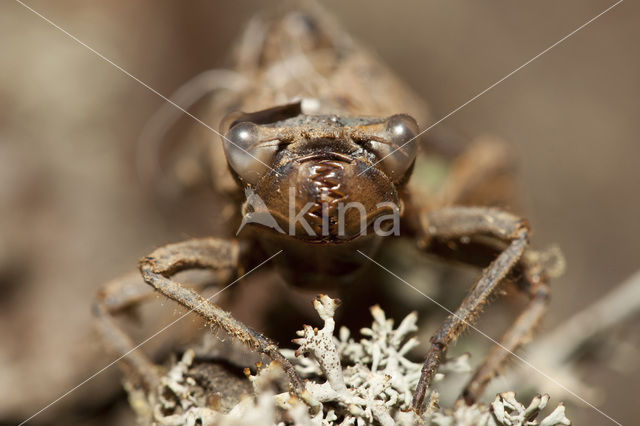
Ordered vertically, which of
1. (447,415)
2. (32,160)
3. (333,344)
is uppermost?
(32,160)

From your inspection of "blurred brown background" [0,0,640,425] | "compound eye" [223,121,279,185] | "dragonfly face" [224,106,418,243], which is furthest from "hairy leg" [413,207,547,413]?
"blurred brown background" [0,0,640,425]

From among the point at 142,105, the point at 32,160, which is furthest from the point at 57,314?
the point at 142,105

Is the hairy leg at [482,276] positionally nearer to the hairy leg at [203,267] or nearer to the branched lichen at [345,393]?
the branched lichen at [345,393]

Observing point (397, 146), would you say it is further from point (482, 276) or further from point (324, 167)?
point (482, 276)

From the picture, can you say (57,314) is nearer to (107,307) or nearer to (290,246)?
(107,307)

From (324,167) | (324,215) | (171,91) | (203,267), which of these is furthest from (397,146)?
(171,91)

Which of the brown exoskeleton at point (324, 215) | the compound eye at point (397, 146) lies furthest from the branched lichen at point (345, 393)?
the compound eye at point (397, 146)

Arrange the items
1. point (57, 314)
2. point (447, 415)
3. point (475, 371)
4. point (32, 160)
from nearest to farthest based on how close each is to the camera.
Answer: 1. point (447, 415)
2. point (475, 371)
3. point (57, 314)
4. point (32, 160)

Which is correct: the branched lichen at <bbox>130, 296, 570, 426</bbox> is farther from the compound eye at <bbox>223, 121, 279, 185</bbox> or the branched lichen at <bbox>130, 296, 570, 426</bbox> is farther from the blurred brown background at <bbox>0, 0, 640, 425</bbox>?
the blurred brown background at <bbox>0, 0, 640, 425</bbox>
